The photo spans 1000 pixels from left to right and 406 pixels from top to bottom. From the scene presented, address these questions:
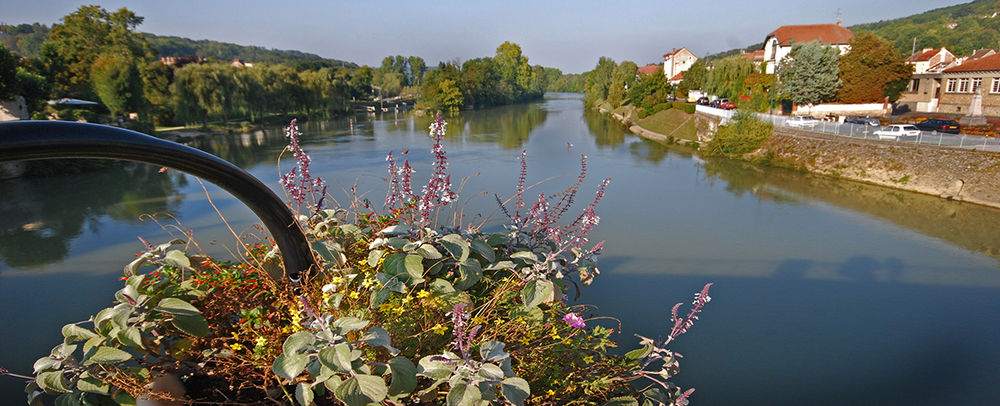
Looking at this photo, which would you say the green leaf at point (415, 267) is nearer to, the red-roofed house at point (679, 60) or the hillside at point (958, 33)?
the hillside at point (958, 33)

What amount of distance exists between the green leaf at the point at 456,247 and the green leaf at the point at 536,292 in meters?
0.28

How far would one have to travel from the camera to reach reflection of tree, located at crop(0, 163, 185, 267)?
9.02 m

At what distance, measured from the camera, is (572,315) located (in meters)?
2.02

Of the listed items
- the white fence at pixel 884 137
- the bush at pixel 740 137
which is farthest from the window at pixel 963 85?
the bush at pixel 740 137

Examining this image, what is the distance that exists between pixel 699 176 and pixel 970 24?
8736cm

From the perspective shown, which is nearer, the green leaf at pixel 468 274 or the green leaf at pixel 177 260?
the green leaf at pixel 177 260

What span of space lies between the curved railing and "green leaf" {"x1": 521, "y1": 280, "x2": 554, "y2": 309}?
2.93 ft

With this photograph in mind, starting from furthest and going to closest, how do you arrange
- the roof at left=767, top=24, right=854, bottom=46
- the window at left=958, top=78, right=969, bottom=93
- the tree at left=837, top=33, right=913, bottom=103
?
1. the roof at left=767, top=24, right=854, bottom=46
2. the tree at left=837, top=33, right=913, bottom=103
3. the window at left=958, top=78, right=969, bottom=93

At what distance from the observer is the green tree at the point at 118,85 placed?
2386cm

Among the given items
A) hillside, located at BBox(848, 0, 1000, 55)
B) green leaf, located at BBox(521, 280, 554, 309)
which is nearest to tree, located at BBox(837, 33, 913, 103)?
hillside, located at BBox(848, 0, 1000, 55)

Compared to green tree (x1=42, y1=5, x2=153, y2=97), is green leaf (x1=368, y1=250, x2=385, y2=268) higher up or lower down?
lower down

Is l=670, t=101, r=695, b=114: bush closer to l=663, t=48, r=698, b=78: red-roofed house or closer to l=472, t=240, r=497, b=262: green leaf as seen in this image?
l=472, t=240, r=497, b=262: green leaf

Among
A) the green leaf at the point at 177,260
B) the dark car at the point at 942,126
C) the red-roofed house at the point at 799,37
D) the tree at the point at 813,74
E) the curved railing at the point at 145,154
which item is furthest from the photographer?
the red-roofed house at the point at 799,37

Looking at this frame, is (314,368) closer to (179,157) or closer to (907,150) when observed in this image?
(179,157)
